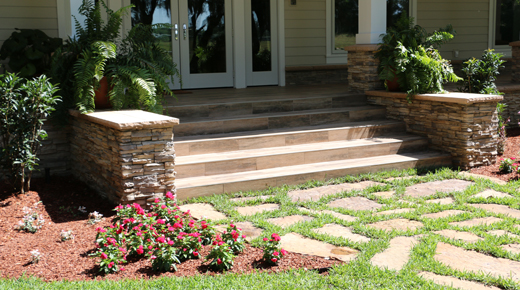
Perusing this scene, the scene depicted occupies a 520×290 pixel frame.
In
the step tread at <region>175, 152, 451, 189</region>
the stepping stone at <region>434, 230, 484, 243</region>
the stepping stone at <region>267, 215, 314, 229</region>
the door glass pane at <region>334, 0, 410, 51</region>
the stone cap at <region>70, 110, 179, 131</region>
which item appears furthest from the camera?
the door glass pane at <region>334, 0, 410, 51</region>

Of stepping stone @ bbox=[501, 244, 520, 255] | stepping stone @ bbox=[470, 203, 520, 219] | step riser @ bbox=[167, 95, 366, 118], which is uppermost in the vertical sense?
step riser @ bbox=[167, 95, 366, 118]

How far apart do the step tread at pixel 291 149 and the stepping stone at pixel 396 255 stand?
2156 mm

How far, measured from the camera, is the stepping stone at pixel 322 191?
4.99 metres

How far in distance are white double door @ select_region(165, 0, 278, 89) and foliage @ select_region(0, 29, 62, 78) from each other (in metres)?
2.75

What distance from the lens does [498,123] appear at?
21.3 ft

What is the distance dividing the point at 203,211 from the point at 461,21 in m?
8.64

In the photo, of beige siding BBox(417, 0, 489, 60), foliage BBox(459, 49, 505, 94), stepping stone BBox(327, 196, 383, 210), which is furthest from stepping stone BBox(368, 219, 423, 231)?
beige siding BBox(417, 0, 489, 60)

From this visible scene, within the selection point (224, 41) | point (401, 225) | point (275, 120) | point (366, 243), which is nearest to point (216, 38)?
point (224, 41)

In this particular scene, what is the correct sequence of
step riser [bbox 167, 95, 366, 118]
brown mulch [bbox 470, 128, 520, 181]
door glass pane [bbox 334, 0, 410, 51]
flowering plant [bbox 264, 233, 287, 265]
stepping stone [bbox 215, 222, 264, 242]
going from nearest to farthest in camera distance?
flowering plant [bbox 264, 233, 287, 265], stepping stone [bbox 215, 222, 264, 242], brown mulch [bbox 470, 128, 520, 181], step riser [bbox 167, 95, 366, 118], door glass pane [bbox 334, 0, 410, 51]

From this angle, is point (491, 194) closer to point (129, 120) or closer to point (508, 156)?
point (508, 156)

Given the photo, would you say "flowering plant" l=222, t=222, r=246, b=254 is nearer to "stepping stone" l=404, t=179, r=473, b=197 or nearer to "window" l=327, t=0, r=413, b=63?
"stepping stone" l=404, t=179, r=473, b=197

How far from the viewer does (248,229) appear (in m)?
4.07

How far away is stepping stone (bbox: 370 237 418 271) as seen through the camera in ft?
11.0

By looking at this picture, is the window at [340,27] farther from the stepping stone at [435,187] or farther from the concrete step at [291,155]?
the stepping stone at [435,187]
